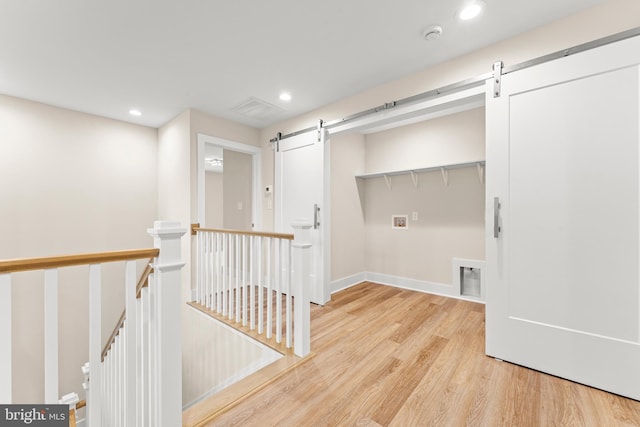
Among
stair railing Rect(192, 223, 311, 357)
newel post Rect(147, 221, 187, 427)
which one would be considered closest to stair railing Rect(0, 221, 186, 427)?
newel post Rect(147, 221, 187, 427)

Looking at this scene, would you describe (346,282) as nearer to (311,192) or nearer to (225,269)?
(311,192)

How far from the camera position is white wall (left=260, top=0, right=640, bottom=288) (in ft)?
5.41

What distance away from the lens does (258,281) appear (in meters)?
2.40

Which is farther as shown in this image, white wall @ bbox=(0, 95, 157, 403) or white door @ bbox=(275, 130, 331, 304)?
white door @ bbox=(275, 130, 331, 304)

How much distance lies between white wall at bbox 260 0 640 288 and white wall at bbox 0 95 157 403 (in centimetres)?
267

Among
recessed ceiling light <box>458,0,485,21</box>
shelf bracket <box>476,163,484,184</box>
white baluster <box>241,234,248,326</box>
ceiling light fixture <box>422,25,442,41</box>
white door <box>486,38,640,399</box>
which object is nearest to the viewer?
white door <box>486,38,640,399</box>

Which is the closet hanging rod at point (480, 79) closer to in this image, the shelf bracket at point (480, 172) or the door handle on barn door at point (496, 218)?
the door handle on barn door at point (496, 218)

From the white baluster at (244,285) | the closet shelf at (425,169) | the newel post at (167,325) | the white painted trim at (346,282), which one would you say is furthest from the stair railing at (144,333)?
the closet shelf at (425,169)

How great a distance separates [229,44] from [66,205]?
118 inches

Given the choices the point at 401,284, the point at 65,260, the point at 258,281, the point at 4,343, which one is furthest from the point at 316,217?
the point at 4,343

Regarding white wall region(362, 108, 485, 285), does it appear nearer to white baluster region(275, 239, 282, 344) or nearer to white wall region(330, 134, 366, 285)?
white wall region(330, 134, 366, 285)

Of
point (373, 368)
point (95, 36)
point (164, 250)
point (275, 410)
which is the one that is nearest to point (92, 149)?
point (95, 36)

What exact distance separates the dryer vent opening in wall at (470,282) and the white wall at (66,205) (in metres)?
4.46

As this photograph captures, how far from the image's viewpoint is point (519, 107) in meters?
1.89
